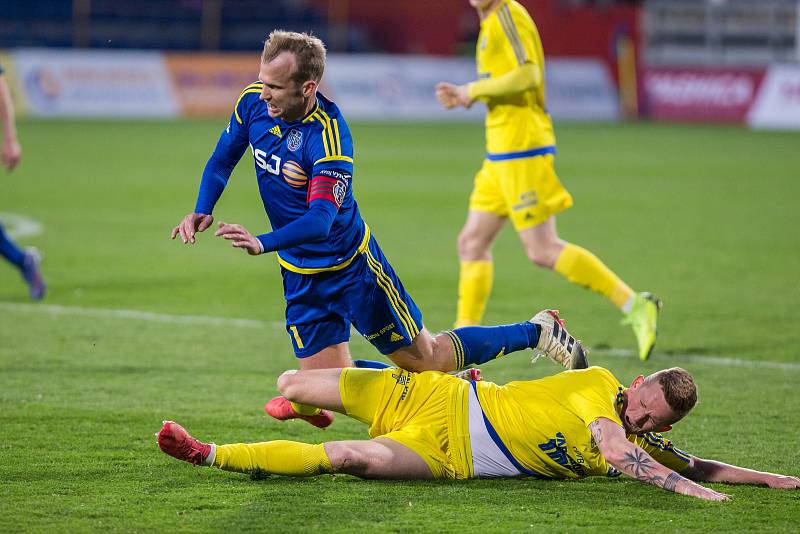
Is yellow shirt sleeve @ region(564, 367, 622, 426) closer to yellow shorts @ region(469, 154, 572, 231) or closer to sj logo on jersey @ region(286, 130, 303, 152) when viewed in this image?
sj logo on jersey @ region(286, 130, 303, 152)

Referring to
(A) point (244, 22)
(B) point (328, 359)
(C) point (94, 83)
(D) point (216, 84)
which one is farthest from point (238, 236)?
(A) point (244, 22)

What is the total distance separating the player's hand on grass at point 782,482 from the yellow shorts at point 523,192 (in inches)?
123

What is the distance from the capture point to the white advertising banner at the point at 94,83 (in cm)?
2722

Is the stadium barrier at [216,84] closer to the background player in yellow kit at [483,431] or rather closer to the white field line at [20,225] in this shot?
the white field line at [20,225]

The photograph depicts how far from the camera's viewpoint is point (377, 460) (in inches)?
201

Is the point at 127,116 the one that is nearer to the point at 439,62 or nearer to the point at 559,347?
the point at 439,62

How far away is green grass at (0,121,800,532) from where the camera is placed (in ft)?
15.9

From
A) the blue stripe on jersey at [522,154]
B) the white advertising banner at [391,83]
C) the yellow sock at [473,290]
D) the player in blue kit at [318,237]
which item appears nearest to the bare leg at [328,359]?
the player in blue kit at [318,237]

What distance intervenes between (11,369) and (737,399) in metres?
4.16

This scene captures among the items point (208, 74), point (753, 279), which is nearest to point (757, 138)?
point (208, 74)

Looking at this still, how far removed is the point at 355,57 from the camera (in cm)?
3108

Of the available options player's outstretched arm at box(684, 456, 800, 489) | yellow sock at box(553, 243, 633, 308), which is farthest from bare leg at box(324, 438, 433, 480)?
yellow sock at box(553, 243, 633, 308)

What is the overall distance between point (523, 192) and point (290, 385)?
3105mm

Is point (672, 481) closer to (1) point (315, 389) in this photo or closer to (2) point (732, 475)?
(2) point (732, 475)
